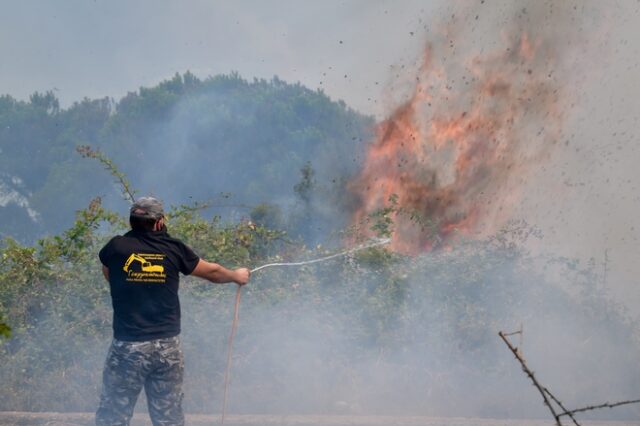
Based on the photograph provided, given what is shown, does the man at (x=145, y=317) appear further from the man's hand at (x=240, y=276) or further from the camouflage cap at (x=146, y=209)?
the man's hand at (x=240, y=276)

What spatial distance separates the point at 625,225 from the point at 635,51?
8.66 feet

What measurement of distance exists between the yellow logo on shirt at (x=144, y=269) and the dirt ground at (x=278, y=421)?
239 centimetres

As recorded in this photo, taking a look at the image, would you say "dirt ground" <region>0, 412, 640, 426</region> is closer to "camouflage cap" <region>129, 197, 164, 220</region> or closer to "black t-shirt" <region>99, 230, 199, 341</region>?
"black t-shirt" <region>99, 230, 199, 341</region>

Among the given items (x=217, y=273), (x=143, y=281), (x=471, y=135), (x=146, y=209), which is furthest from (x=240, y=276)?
(x=471, y=135)

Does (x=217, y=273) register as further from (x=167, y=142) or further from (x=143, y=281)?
(x=167, y=142)

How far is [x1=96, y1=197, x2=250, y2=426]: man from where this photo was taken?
542 cm

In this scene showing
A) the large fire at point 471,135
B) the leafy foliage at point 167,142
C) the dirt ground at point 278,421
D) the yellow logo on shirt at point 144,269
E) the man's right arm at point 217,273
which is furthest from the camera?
the leafy foliage at point 167,142

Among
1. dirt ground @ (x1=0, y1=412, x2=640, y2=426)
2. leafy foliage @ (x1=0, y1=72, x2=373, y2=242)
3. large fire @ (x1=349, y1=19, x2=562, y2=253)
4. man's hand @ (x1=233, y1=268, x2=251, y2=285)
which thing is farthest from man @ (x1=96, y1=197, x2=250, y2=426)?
leafy foliage @ (x1=0, y1=72, x2=373, y2=242)

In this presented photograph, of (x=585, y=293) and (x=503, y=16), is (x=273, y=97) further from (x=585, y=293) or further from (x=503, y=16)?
(x=585, y=293)

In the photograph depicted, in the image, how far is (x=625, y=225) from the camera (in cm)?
1304

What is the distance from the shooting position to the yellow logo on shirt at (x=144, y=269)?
5398 mm

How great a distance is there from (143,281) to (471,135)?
7921 mm

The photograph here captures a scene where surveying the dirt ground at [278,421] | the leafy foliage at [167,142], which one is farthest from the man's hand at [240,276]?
the leafy foliage at [167,142]

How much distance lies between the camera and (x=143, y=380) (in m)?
5.54
